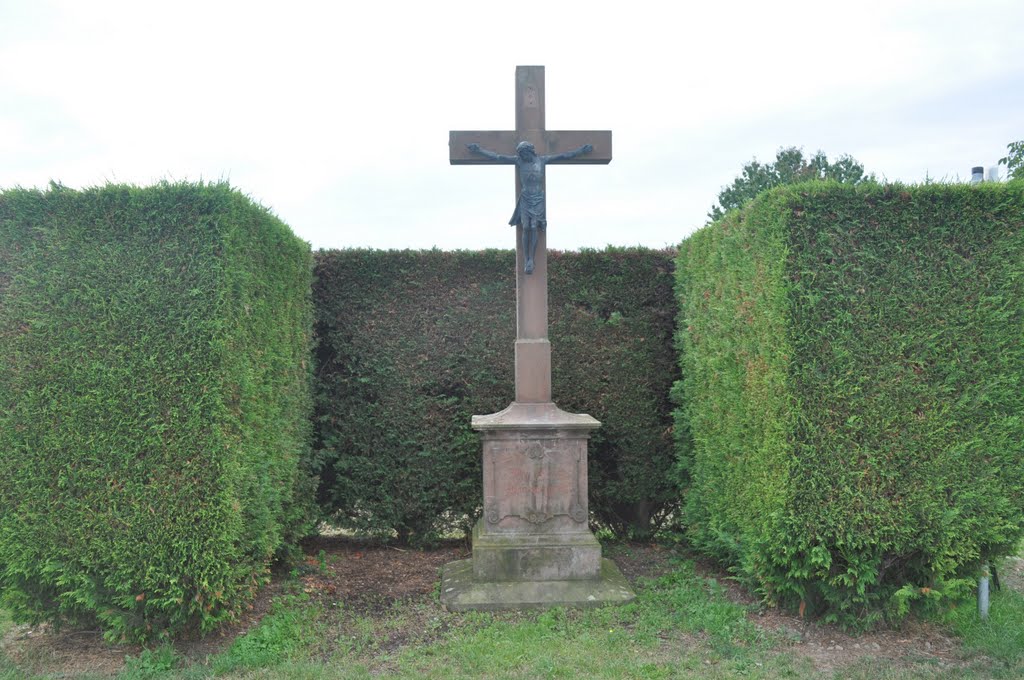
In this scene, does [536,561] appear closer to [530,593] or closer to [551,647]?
[530,593]

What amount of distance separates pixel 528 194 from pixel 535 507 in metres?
2.41

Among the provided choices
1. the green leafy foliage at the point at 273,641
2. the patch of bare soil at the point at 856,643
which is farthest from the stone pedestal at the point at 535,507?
the patch of bare soil at the point at 856,643

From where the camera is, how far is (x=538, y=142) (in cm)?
563

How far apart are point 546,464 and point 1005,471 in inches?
118

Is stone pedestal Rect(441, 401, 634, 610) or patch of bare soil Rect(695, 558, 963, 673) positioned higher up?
stone pedestal Rect(441, 401, 634, 610)

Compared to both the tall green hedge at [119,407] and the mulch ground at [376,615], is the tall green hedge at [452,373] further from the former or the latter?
the tall green hedge at [119,407]

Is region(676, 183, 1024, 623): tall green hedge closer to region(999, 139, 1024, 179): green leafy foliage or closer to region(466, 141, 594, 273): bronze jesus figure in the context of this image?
region(466, 141, 594, 273): bronze jesus figure

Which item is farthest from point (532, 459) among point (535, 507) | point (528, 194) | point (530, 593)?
point (528, 194)

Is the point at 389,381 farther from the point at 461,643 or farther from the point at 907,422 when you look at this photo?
the point at 907,422

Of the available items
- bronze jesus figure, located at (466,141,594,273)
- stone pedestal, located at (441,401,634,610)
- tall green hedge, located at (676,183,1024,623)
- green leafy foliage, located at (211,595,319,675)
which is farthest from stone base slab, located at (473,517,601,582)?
bronze jesus figure, located at (466,141,594,273)

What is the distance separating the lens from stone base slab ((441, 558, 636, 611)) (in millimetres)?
4918

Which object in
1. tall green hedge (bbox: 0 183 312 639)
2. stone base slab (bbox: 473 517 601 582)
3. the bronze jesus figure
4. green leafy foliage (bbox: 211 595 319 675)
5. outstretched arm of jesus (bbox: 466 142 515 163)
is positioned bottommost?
green leafy foliage (bbox: 211 595 319 675)

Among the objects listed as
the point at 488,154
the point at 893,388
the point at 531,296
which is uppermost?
the point at 488,154

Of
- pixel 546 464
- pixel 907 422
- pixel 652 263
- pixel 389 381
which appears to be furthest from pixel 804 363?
pixel 389 381
